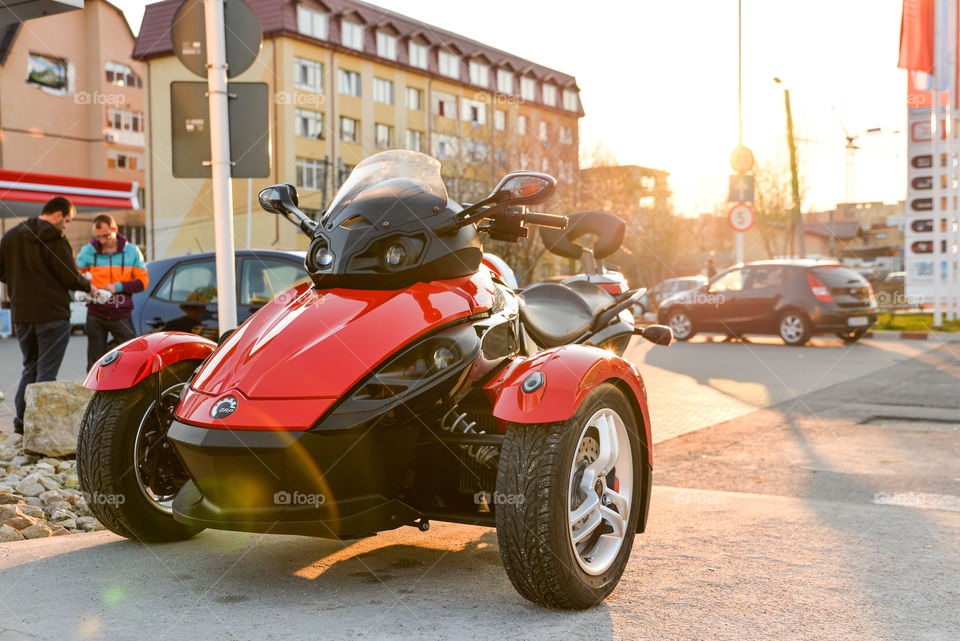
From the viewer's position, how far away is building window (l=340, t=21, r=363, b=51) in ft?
159

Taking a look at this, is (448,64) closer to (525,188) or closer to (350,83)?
(350,83)

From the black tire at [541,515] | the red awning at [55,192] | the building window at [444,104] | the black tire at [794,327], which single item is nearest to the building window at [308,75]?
the building window at [444,104]

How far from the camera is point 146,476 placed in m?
3.86

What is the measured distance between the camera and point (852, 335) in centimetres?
1825

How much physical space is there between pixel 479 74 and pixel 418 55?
17.1 feet

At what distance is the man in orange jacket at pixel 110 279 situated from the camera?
8.27 m

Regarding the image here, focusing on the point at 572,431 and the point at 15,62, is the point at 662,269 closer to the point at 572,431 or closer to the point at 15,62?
the point at 15,62

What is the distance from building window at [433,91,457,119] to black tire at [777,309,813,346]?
40023mm

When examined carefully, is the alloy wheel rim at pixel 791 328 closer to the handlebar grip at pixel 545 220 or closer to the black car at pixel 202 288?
the black car at pixel 202 288

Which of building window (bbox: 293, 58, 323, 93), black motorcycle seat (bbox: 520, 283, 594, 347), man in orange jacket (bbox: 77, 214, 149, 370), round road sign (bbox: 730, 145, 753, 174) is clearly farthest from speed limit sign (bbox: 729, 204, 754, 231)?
building window (bbox: 293, 58, 323, 93)

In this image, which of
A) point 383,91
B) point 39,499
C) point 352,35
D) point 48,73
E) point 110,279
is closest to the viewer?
point 39,499

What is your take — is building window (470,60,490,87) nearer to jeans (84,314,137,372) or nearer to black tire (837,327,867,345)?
black tire (837,327,867,345)

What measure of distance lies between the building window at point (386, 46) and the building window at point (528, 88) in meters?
11.0

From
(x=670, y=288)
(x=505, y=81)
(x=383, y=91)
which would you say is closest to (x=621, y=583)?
(x=670, y=288)
